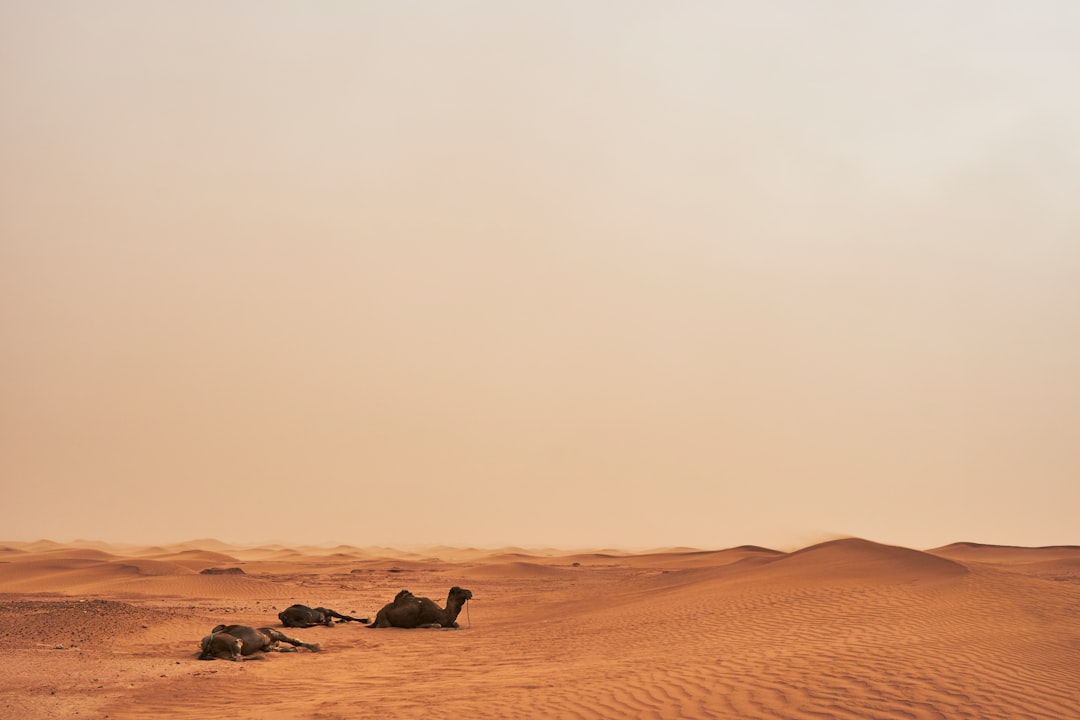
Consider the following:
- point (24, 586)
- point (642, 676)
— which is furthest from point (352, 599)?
point (642, 676)

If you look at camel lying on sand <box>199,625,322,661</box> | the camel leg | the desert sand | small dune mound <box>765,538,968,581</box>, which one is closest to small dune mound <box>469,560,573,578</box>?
the desert sand

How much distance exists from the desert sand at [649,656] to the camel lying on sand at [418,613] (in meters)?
0.67

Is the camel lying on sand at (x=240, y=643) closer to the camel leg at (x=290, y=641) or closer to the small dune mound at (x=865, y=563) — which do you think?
the camel leg at (x=290, y=641)

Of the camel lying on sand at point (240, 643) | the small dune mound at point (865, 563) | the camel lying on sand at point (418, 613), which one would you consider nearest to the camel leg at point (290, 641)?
the camel lying on sand at point (240, 643)

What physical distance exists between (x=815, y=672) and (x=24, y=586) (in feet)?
119

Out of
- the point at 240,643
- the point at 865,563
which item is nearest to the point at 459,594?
the point at 240,643

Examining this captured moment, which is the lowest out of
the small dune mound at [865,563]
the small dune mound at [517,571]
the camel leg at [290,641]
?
the camel leg at [290,641]

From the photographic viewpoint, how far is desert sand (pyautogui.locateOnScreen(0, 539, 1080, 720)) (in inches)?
390

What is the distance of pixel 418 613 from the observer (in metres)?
21.0

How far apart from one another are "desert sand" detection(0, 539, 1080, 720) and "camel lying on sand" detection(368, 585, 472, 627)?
2.20 ft

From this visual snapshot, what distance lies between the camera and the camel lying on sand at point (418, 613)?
20859 mm

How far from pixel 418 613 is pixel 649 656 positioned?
8.80 metres

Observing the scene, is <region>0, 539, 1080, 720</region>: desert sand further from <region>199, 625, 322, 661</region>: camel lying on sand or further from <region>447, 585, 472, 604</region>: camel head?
<region>447, 585, 472, 604</region>: camel head

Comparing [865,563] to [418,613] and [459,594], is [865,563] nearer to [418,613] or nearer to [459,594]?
[459,594]
